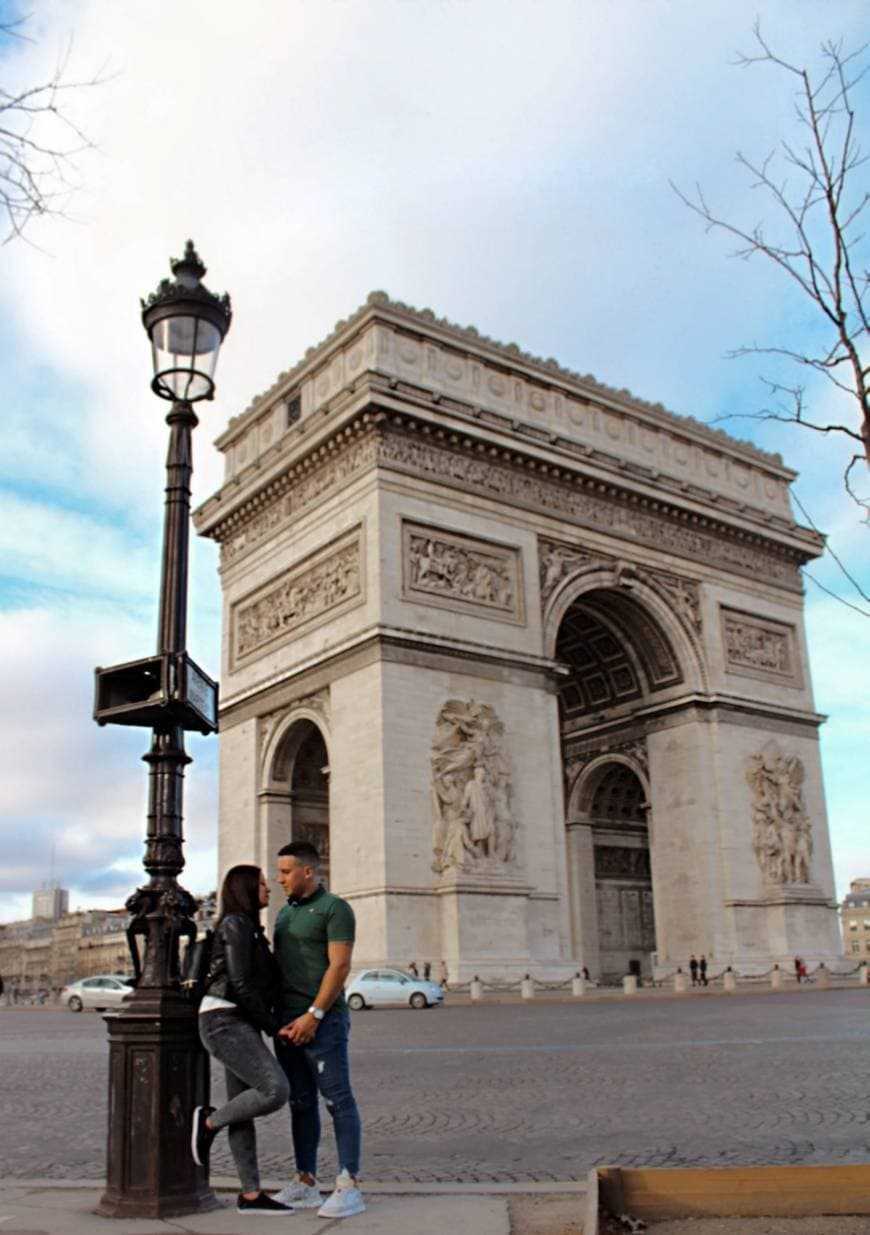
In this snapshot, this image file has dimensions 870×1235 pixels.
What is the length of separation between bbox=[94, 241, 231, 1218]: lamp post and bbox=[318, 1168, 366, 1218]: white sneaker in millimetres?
607

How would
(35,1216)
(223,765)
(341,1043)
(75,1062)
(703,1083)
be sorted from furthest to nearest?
(223,765)
(75,1062)
(703,1083)
(341,1043)
(35,1216)

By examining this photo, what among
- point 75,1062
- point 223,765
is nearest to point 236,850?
point 223,765

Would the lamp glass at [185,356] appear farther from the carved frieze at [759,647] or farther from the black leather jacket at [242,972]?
the carved frieze at [759,647]

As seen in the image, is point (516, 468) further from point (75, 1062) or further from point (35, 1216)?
point (35, 1216)

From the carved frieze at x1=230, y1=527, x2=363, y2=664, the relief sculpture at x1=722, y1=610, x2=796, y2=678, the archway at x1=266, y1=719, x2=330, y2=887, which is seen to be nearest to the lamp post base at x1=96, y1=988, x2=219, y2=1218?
the carved frieze at x1=230, y1=527, x2=363, y2=664

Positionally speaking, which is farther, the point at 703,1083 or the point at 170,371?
the point at 703,1083

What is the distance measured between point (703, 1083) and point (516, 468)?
2199cm

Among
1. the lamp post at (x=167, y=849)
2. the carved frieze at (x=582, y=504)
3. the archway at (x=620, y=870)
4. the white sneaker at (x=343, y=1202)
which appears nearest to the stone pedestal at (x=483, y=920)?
the carved frieze at (x=582, y=504)

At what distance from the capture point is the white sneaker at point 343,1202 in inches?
195

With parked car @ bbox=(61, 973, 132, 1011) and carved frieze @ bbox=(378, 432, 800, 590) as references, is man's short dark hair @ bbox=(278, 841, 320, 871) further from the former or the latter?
parked car @ bbox=(61, 973, 132, 1011)

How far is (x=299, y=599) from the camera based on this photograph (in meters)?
29.5

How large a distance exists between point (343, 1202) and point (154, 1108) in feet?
2.93

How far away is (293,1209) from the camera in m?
5.10

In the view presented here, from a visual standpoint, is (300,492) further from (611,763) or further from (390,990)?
(390,990)
